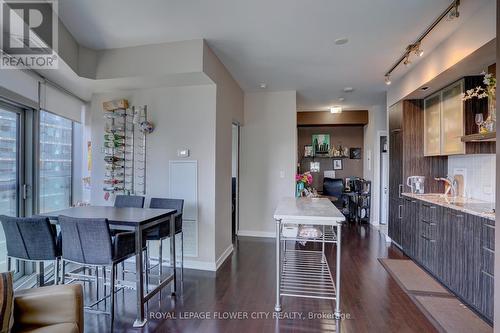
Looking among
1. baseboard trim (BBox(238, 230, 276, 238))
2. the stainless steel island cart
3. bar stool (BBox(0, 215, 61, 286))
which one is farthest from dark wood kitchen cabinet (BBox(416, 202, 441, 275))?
bar stool (BBox(0, 215, 61, 286))

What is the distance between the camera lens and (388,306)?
100 inches

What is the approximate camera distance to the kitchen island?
224cm

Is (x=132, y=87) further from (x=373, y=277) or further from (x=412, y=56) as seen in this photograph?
(x=373, y=277)

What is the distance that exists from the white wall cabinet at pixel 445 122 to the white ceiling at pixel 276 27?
2.11ft

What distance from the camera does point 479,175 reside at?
3.21 m

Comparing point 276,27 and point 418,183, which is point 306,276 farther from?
point 276,27

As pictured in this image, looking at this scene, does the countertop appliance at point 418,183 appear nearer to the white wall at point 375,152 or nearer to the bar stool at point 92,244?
the white wall at point 375,152

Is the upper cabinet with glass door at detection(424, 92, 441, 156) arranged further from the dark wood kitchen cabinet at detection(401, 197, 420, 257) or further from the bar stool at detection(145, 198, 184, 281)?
the bar stool at detection(145, 198, 184, 281)

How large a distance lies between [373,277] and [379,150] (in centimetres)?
349

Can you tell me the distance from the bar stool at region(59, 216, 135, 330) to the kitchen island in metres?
3.09

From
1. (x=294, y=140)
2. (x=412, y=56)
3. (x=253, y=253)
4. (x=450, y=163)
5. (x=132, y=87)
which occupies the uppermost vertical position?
(x=412, y=56)

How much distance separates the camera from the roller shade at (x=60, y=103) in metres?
3.23

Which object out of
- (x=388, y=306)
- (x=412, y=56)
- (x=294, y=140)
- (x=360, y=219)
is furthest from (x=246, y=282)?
(x=360, y=219)

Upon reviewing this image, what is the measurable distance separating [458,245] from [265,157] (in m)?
3.21
